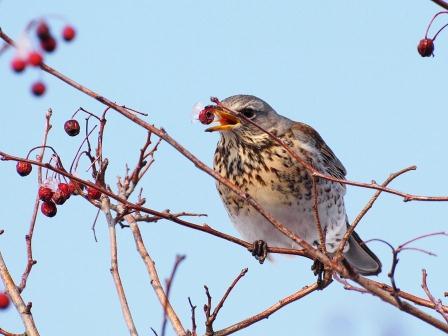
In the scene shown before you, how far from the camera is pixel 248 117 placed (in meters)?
5.45

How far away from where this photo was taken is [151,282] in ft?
12.4

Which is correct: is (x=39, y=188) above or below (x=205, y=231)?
above

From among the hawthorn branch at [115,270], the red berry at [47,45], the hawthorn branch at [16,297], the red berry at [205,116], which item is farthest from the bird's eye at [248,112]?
the red berry at [47,45]

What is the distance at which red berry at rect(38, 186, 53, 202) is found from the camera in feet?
11.7

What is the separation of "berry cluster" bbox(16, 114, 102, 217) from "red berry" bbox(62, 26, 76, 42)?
3.71ft

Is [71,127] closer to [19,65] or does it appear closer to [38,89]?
[38,89]

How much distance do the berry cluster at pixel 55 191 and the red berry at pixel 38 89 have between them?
3.86 ft

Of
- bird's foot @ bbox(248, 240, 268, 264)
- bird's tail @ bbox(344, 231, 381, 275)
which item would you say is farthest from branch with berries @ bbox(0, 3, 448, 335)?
bird's tail @ bbox(344, 231, 381, 275)

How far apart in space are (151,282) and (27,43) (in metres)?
1.78

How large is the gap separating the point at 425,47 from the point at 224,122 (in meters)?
2.01

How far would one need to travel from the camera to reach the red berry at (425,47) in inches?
126

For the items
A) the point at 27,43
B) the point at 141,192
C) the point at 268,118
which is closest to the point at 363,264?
the point at 268,118

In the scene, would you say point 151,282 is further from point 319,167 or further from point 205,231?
point 319,167

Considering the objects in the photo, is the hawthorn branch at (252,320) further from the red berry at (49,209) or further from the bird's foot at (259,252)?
the bird's foot at (259,252)
